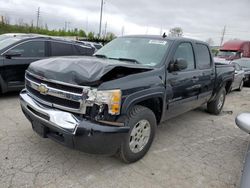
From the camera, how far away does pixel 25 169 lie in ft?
9.87

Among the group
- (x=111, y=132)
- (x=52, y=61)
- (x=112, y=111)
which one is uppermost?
(x=52, y=61)

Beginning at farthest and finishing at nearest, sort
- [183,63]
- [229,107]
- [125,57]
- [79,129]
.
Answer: [229,107], [125,57], [183,63], [79,129]

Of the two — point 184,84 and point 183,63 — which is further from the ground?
point 183,63

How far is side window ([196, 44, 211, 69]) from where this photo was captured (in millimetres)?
4848

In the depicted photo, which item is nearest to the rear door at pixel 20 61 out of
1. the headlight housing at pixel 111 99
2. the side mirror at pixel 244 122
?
the headlight housing at pixel 111 99

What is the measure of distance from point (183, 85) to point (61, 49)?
436cm

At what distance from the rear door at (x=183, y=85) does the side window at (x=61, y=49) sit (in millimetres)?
4053

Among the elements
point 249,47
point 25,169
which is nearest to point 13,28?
point 249,47

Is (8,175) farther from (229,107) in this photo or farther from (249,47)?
(249,47)

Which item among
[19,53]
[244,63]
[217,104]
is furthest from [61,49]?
[244,63]

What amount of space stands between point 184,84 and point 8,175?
301 cm

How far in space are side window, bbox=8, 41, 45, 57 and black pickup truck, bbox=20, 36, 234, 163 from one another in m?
2.97

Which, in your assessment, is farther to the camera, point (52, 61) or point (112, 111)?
point (52, 61)

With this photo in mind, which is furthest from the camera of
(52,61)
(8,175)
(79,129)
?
(52,61)
